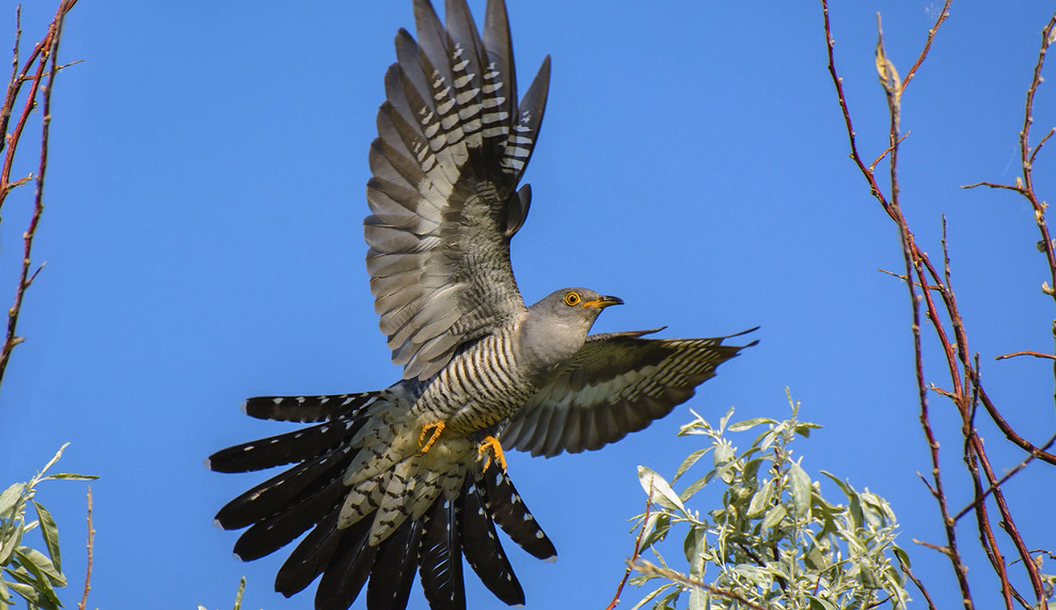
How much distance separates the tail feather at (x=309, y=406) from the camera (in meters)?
4.88

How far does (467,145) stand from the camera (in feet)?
14.3

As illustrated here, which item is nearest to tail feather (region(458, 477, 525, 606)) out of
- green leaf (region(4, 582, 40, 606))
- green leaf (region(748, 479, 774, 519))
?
green leaf (region(748, 479, 774, 519))

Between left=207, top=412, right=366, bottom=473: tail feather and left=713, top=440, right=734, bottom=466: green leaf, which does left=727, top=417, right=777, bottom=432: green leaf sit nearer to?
left=713, top=440, right=734, bottom=466: green leaf

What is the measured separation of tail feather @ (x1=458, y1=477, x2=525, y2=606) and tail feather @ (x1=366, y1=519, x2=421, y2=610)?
A: 266 millimetres

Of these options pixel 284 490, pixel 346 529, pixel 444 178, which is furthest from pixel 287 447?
pixel 444 178

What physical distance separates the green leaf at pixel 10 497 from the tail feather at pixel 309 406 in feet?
7.41

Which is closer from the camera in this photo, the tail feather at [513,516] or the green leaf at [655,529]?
the green leaf at [655,529]

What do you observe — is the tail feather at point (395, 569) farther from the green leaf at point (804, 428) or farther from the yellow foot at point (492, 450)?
the green leaf at point (804, 428)

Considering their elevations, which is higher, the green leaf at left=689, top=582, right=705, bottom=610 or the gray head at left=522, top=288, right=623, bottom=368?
the gray head at left=522, top=288, right=623, bottom=368

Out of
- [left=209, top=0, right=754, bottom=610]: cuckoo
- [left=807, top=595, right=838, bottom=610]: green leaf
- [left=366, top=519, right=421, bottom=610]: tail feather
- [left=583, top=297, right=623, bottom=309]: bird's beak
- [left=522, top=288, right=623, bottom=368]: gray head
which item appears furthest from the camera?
[left=366, top=519, right=421, bottom=610]: tail feather

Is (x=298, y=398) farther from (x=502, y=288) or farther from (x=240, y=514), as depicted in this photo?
(x=502, y=288)

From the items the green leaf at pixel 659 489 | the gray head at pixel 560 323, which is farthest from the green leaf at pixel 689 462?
the gray head at pixel 560 323

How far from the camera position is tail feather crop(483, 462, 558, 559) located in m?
5.27

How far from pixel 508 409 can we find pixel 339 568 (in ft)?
4.02
